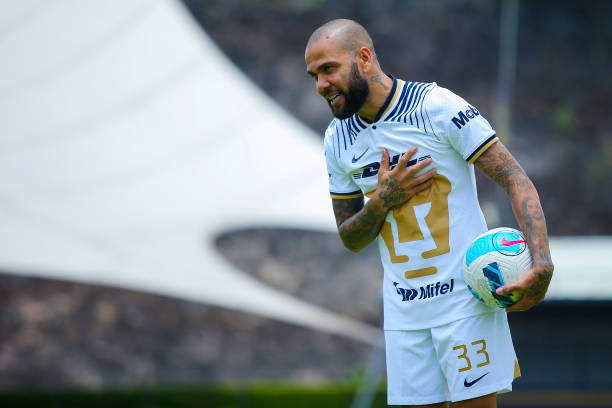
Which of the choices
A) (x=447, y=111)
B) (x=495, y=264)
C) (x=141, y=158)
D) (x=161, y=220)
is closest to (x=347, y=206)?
(x=447, y=111)

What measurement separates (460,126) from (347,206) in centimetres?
74

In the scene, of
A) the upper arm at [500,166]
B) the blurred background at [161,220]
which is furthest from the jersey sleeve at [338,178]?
the blurred background at [161,220]

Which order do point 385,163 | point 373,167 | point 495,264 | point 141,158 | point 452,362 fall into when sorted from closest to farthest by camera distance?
point 495,264, point 452,362, point 385,163, point 373,167, point 141,158

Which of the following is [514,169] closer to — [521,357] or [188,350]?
[521,357]

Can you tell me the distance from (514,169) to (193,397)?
32.5ft

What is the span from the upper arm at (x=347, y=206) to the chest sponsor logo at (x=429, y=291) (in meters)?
0.53

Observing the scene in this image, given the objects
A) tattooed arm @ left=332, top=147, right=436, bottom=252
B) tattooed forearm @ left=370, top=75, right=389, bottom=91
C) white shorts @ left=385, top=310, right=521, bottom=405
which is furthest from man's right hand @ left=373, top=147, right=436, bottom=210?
white shorts @ left=385, top=310, right=521, bottom=405

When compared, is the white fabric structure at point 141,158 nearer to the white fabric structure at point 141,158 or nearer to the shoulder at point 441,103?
the white fabric structure at point 141,158

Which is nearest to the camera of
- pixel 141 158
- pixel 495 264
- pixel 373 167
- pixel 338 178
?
pixel 495 264

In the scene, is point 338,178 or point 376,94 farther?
point 338,178

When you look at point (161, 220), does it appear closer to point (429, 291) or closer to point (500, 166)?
point (429, 291)

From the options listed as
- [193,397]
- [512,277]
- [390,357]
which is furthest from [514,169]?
[193,397]

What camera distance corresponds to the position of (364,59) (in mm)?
3357

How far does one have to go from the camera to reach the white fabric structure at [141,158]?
14.4 m
